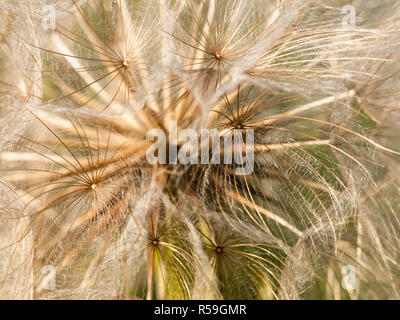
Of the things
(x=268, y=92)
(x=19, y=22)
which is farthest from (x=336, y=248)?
(x=19, y=22)

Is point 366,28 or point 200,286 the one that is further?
point 366,28

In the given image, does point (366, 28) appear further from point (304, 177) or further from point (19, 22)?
point (19, 22)

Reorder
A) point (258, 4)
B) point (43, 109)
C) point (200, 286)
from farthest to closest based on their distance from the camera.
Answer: point (258, 4), point (43, 109), point (200, 286)

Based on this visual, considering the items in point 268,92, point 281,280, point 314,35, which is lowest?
point 281,280

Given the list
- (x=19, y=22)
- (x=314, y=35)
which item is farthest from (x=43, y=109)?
(x=314, y=35)

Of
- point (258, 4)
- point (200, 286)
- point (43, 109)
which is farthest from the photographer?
point (258, 4)
